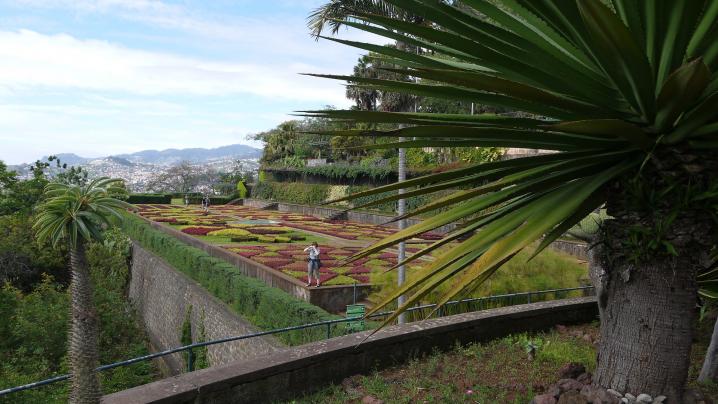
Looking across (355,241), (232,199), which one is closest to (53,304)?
(355,241)

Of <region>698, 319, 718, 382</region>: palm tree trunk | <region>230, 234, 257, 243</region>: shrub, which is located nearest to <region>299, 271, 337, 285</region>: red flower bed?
<region>230, 234, 257, 243</region>: shrub

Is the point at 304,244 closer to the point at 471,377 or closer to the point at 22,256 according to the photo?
the point at 22,256

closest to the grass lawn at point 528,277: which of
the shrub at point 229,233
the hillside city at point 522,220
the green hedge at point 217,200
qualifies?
the hillside city at point 522,220

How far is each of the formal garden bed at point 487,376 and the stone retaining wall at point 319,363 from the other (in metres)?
0.13

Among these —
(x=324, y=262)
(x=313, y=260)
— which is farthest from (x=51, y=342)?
(x=313, y=260)

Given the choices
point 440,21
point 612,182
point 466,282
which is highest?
point 440,21

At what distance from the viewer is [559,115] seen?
8.39 ft

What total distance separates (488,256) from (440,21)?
1079mm

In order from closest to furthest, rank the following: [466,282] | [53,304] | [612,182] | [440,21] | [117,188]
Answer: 1. [466,282]
2. [440,21]
3. [612,182]
4. [117,188]
5. [53,304]

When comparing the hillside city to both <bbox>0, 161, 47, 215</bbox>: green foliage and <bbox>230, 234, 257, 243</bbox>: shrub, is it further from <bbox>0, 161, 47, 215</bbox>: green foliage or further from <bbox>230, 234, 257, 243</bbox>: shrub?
<bbox>0, 161, 47, 215</bbox>: green foliage

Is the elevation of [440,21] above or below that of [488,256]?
above

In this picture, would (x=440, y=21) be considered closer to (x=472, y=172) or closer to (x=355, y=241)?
(x=472, y=172)

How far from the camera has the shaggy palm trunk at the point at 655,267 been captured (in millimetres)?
2504

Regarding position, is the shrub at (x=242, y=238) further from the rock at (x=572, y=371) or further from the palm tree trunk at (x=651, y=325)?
the palm tree trunk at (x=651, y=325)
